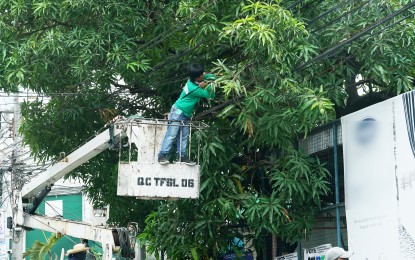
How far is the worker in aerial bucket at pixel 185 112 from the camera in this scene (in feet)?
42.6

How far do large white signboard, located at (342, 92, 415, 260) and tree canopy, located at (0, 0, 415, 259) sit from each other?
2.40 ft

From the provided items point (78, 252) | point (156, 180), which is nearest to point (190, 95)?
point (156, 180)

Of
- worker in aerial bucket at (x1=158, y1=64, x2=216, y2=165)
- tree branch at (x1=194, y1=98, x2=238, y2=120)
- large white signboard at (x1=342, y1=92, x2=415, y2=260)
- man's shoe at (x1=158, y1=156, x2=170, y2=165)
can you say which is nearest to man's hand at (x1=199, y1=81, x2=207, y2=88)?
worker in aerial bucket at (x1=158, y1=64, x2=216, y2=165)

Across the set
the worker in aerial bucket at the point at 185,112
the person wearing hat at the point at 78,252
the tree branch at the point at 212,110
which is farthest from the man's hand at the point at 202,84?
the person wearing hat at the point at 78,252

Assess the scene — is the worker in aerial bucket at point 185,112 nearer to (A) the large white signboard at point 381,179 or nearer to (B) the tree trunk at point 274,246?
(A) the large white signboard at point 381,179

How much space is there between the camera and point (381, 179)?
42.8 ft

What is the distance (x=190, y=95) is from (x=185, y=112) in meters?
0.28

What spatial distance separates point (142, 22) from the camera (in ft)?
48.6

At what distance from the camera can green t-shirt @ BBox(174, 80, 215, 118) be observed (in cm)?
1311

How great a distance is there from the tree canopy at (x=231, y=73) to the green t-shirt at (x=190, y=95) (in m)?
0.35

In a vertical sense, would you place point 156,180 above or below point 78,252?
above

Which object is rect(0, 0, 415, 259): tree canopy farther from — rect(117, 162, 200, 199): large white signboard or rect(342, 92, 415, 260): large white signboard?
rect(117, 162, 200, 199): large white signboard

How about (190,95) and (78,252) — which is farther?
(78,252)

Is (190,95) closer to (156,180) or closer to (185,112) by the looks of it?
(185,112)
